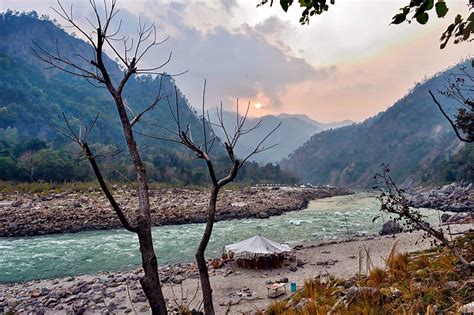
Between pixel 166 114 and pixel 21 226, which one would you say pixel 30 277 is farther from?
pixel 166 114

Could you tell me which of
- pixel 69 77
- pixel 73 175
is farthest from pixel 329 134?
pixel 73 175

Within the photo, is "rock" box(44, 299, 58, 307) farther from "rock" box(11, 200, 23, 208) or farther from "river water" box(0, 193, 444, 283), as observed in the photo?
"rock" box(11, 200, 23, 208)

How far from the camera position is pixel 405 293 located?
4477 millimetres

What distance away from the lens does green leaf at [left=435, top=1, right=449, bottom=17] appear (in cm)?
158

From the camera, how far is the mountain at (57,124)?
41.0m

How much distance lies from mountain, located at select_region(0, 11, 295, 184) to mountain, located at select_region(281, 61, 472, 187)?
43.8 m

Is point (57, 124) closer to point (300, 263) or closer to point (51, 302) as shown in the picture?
point (51, 302)

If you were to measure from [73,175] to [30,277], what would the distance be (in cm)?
3210

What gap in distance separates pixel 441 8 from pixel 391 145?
417 ft

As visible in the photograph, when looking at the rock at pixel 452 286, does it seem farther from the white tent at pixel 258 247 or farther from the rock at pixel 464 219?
the white tent at pixel 258 247

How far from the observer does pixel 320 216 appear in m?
27.4

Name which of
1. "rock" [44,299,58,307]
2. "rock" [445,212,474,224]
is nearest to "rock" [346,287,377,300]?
"rock" [445,212,474,224]

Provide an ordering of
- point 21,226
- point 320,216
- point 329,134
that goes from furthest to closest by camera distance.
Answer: point 329,134
point 320,216
point 21,226

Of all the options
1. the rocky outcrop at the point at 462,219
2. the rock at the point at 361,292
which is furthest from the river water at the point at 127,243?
the rock at the point at 361,292
